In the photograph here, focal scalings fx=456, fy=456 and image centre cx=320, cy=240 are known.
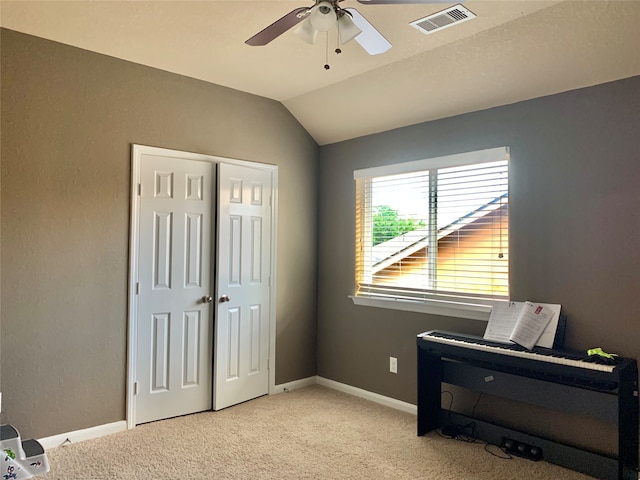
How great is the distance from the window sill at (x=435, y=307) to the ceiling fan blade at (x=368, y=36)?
6.40ft

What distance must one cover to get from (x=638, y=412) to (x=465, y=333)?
1.12m

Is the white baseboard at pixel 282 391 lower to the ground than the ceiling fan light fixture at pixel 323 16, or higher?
lower

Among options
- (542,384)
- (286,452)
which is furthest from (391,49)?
(286,452)

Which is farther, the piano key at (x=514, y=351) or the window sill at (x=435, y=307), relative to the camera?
the window sill at (x=435, y=307)

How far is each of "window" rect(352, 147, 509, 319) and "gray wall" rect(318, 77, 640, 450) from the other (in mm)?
106

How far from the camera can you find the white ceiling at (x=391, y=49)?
2512 millimetres

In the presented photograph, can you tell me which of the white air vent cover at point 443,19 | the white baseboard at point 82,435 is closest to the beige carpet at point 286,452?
the white baseboard at point 82,435

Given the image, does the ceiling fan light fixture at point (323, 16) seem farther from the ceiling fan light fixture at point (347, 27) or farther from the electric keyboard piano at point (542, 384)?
the electric keyboard piano at point (542, 384)

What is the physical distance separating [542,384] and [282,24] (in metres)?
2.60

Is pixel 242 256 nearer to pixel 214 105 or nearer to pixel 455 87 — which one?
pixel 214 105

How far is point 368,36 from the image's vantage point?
7.16ft

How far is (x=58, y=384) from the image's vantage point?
304 centimetres

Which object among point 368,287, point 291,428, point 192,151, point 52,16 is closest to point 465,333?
point 368,287

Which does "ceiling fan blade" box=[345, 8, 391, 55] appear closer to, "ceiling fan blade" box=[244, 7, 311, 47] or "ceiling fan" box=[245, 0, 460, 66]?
"ceiling fan" box=[245, 0, 460, 66]
